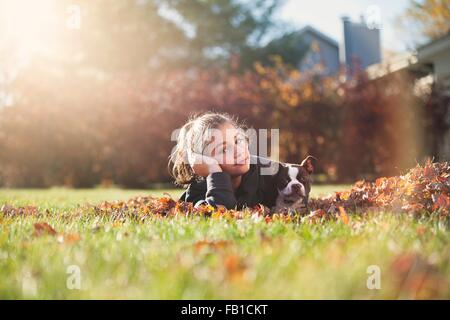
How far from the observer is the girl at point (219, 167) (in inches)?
143

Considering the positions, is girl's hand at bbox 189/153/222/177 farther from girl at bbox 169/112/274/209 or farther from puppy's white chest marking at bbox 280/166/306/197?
puppy's white chest marking at bbox 280/166/306/197

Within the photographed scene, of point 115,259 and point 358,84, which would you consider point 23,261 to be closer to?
point 115,259

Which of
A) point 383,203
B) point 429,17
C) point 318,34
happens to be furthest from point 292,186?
point 318,34

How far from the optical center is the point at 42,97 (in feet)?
43.9

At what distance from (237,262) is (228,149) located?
2074 millimetres

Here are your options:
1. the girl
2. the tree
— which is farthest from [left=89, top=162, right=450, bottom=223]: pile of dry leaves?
the tree

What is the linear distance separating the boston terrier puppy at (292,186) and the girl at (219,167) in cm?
12

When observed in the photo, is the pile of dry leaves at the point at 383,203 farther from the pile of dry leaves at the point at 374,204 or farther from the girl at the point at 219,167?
the girl at the point at 219,167

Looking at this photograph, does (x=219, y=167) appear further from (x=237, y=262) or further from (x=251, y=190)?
(x=237, y=262)

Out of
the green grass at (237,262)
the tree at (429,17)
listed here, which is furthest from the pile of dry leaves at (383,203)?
the tree at (429,17)

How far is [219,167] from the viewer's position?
3.71 meters

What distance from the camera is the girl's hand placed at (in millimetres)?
3689

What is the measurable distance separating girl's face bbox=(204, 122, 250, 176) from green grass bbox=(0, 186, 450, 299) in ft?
3.96
